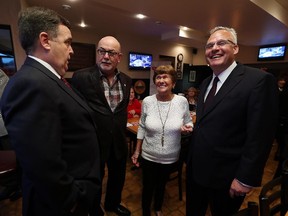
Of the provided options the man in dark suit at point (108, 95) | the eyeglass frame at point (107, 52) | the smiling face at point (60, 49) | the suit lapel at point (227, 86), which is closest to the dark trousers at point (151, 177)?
the man in dark suit at point (108, 95)

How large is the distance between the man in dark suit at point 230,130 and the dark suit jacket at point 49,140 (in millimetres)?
745

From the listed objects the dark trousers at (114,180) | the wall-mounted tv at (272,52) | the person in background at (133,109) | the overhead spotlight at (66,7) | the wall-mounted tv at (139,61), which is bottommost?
the dark trousers at (114,180)

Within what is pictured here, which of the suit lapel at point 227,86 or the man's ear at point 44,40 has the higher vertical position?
the man's ear at point 44,40

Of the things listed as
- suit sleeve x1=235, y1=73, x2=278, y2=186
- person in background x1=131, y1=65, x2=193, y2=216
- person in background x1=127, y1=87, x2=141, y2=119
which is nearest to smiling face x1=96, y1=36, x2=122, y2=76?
person in background x1=131, y1=65, x2=193, y2=216

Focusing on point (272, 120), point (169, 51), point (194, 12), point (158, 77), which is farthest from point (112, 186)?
point (169, 51)

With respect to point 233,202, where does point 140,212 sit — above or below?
below

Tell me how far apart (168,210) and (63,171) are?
1.62 metres

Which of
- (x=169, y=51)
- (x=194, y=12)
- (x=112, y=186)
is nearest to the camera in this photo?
(x=112, y=186)

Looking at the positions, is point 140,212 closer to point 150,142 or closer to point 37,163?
point 150,142

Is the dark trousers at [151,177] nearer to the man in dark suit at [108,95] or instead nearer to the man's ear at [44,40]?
the man in dark suit at [108,95]

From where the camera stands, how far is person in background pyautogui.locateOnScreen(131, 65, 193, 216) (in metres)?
1.58

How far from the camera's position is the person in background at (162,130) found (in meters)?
1.58

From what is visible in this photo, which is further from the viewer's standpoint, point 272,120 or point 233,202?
point 233,202

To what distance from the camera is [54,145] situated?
0.76m
